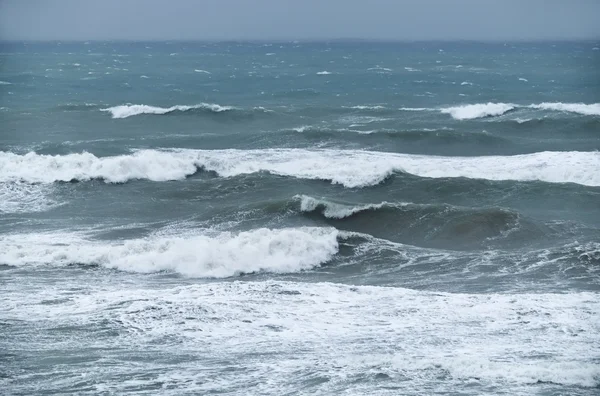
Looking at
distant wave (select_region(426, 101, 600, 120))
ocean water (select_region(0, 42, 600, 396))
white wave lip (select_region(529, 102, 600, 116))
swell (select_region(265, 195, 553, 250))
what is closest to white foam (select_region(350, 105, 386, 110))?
ocean water (select_region(0, 42, 600, 396))

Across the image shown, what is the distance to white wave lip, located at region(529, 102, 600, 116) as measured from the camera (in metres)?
39.3

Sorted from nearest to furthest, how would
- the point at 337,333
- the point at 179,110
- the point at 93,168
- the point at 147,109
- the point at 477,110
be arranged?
1. the point at 337,333
2. the point at 93,168
3. the point at 477,110
4. the point at 179,110
5. the point at 147,109

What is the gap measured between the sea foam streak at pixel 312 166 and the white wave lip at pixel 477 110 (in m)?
10.4

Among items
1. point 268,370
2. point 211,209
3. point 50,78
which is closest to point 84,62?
point 50,78

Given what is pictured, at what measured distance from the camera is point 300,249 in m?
17.9

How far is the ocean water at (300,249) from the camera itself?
1141 cm

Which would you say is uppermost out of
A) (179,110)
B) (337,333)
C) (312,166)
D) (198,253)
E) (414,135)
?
(179,110)

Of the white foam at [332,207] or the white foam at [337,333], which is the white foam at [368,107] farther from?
the white foam at [337,333]

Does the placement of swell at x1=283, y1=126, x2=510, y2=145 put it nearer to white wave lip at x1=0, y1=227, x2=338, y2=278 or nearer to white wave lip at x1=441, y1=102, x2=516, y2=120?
white wave lip at x1=441, y1=102, x2=516, y2=120

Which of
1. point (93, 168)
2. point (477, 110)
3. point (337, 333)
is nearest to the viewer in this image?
point (337, 333)

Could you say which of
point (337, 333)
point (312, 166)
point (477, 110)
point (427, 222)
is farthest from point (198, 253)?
point (477, 110)

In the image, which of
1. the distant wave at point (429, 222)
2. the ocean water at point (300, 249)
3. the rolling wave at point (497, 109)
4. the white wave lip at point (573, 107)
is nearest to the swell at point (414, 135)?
the ocean water at point (300, 249)

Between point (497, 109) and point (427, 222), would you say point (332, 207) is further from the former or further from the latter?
point (497, 109)

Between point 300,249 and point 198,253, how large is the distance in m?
2.29
